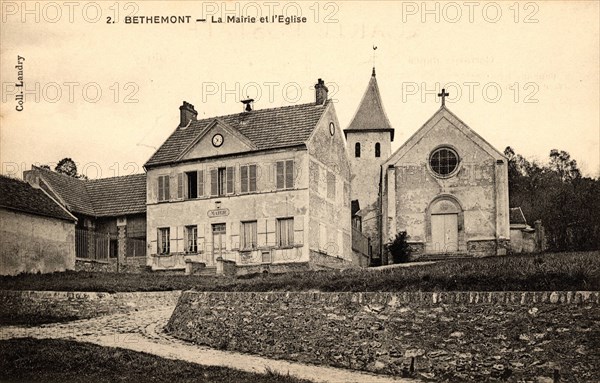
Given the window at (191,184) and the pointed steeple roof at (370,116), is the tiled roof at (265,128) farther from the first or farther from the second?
the pointed steeple roof at (370,116)

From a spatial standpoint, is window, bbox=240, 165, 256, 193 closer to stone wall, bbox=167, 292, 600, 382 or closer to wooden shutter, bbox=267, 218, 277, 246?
wooden shutter, bbox=267, 218, 277, 246

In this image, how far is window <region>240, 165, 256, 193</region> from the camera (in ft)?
115

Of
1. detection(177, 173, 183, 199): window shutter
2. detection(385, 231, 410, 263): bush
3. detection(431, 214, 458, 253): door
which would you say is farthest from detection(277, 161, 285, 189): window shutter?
detection(431, 214, 458, 253): door

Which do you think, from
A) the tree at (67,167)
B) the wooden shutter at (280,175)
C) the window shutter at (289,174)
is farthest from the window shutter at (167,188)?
the tree at (67,167)

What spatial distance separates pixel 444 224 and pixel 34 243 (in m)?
22.1

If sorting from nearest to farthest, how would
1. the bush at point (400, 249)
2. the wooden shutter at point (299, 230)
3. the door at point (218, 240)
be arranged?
the wooden shutter at point (299, 230) → the door at point (218, 240) → the bush at point (400, 249)

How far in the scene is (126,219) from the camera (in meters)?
40.4

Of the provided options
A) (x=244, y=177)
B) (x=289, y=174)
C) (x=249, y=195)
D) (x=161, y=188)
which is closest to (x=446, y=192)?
(x=289, y=174)

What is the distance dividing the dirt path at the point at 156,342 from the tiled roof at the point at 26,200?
917 cm

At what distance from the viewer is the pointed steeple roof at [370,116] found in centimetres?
6334

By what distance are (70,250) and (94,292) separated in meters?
9.77

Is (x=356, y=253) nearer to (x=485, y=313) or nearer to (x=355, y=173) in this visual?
(x=355, y=173)

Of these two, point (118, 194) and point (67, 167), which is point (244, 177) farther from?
point (67, 167)

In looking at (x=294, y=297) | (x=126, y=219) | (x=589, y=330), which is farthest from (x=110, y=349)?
(x=126, y=219)
